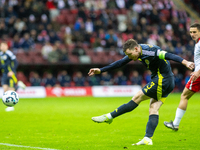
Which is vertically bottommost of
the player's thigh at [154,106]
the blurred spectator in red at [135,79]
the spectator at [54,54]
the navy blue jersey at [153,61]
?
the blurred spectator in red at [135,79]

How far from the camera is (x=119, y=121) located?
1053cm

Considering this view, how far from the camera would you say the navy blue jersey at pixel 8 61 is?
1391cm

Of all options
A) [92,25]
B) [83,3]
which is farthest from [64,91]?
[83,3]

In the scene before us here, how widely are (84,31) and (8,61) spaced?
11.5 m

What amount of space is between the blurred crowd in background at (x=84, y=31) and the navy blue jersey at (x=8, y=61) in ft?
29.4

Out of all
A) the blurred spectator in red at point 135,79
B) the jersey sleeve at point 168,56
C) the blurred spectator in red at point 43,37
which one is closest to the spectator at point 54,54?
the blurred spectator in red at point 43,37

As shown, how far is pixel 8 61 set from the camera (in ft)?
46.1

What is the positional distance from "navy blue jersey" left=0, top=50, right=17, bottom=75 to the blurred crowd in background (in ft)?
29.4

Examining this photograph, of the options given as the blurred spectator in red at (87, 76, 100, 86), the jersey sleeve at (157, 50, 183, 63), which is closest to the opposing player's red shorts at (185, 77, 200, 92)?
the jersey sleeve at (157, 50, 183, 63)

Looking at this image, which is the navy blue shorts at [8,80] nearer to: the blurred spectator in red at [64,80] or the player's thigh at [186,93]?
the player's thigh at [186,93]

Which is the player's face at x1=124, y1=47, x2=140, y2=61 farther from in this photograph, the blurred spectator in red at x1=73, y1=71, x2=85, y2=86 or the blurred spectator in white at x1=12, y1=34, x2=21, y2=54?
the blurred spectator in red at x1=73, y1=71, x2=85, y2=86

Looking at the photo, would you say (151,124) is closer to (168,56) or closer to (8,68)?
(168,56)

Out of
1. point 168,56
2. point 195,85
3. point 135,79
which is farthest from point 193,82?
point 135,79

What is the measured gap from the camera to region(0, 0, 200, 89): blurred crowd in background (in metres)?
23.5
